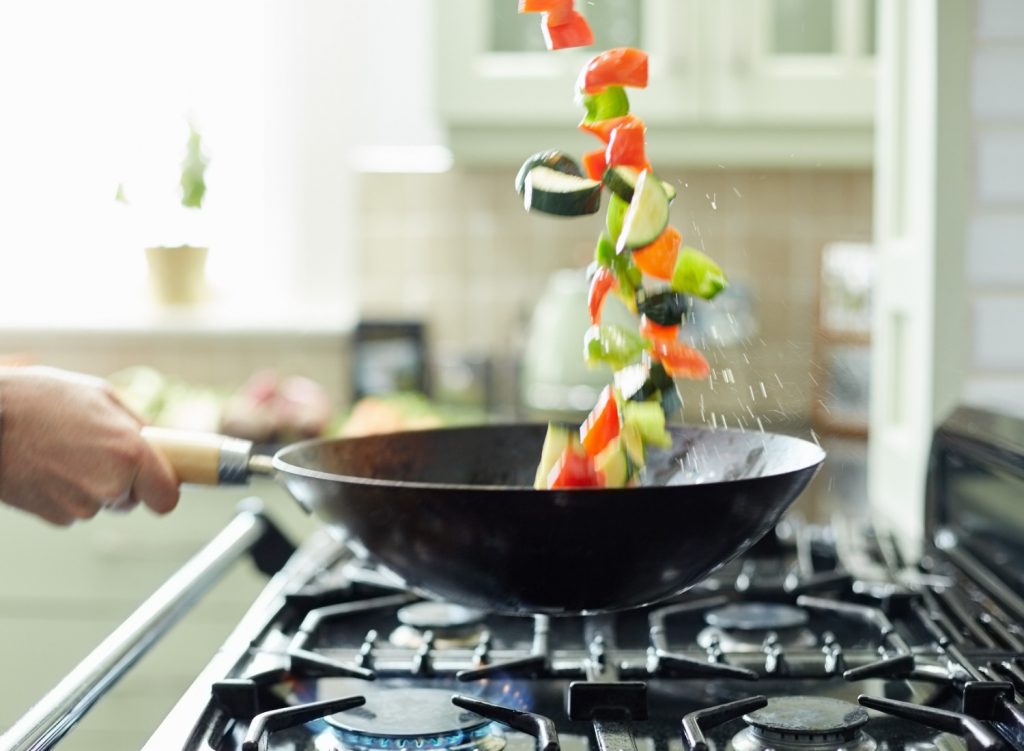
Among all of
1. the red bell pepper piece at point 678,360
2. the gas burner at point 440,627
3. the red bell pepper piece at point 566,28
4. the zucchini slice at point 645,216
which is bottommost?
the gas burner at point 440,627

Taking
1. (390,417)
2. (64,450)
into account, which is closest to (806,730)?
(64,450)

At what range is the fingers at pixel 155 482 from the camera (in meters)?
0.79

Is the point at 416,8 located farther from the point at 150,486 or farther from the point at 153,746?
the point at 153,746

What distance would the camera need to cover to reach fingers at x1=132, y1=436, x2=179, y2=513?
31.0 inches

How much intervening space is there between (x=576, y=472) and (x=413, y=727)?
18 cm

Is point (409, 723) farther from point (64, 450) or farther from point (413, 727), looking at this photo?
point (64, 450)

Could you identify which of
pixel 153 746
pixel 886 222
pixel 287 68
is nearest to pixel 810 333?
pixel 886 222

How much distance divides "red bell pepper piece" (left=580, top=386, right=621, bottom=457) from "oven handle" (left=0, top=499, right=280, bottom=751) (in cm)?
32

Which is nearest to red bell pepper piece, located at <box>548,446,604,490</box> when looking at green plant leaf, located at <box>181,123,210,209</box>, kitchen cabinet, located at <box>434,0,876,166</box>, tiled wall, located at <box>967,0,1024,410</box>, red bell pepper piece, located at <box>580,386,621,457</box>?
red bell pepper piece, located at <box>580,386,621,457</box>

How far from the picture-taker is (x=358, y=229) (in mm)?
2492

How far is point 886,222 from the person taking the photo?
1.37 m

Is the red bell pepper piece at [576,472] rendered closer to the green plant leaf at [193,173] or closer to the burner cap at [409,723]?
the burner cap at [409,723]

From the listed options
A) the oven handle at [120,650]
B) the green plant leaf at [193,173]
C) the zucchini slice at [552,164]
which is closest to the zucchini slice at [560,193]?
the zucchini slice at [552,164]

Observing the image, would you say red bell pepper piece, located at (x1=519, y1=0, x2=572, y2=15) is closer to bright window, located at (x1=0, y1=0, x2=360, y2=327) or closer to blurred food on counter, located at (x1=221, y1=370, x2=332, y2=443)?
blurred food on counter, located at (x1=221, y1=370, x2=332, y2=443)
